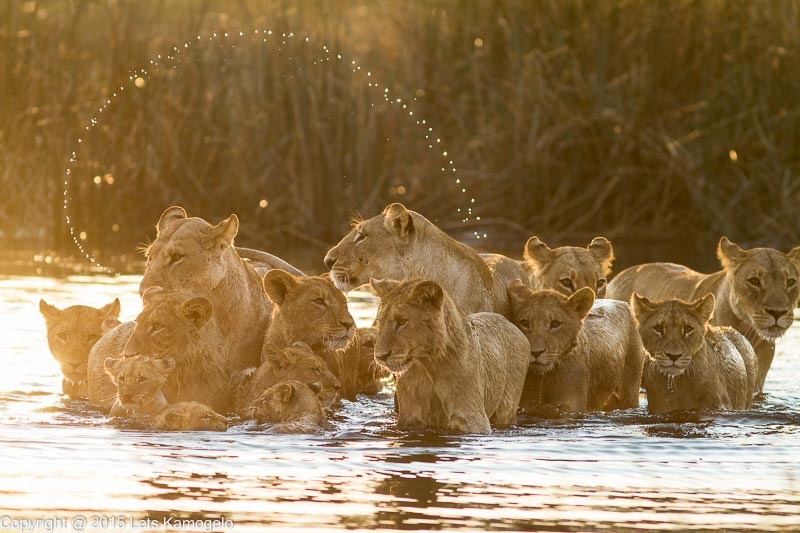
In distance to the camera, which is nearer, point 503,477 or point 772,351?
point 503,477

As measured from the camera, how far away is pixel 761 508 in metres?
7.64

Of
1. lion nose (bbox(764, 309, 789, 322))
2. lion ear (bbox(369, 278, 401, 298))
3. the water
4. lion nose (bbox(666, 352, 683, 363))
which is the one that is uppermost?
lion ear (bbox(369, 278, 401, 298))

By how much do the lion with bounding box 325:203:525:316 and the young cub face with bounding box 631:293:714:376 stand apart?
0.99 metres

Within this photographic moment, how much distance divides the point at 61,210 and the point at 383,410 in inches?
461

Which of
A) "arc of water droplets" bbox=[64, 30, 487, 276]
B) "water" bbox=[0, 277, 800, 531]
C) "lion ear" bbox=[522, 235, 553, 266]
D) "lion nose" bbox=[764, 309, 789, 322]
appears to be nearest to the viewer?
"water" bbox=[0, 277, 800, 531]

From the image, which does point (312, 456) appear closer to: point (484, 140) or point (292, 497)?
point (292, 497)

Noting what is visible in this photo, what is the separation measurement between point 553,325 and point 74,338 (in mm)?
3467

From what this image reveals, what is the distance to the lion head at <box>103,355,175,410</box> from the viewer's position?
31.3 ft

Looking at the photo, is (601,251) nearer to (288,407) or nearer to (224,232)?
(224,232)

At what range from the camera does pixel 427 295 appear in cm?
883

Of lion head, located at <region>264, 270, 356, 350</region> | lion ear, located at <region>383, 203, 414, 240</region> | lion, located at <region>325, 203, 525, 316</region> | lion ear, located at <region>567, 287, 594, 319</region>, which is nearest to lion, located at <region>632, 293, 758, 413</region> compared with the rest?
lion ear, located at <region>567, 287, 594, 319</region>

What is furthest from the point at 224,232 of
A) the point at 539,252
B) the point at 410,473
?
the point at 539,252

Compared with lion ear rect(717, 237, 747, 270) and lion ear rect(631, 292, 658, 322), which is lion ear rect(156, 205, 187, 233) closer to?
lion ear rect(631, 292, 658, 322)

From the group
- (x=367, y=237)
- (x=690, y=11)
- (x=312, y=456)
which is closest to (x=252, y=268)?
(x=367, y=237)
